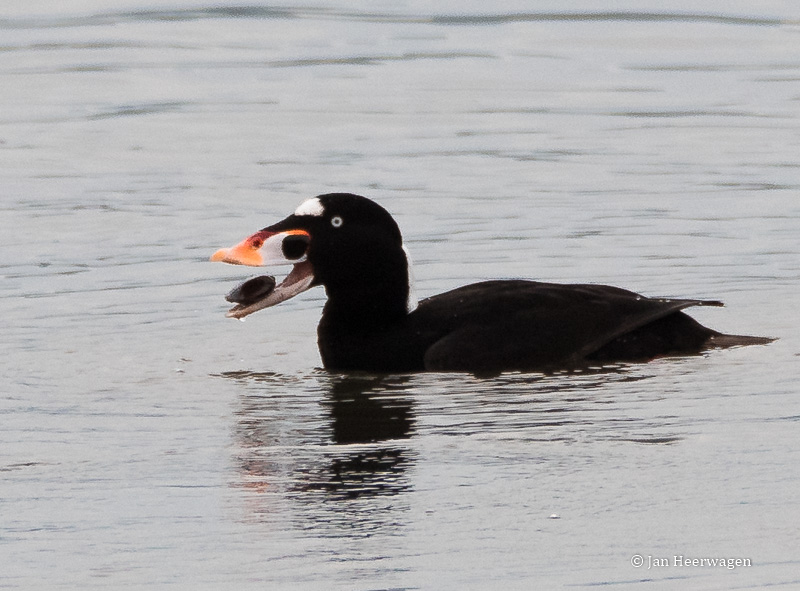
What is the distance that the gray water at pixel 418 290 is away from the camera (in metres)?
6.60

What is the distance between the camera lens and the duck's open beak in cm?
947

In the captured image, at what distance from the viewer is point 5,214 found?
46.2 feet

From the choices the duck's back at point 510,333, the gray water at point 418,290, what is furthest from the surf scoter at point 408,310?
the gray water at point 418,290

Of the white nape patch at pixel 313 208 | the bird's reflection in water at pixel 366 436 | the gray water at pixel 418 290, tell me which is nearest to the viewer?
the gray water at pixel 418 290

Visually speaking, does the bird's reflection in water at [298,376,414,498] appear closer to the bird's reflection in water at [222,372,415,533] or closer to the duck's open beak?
the bird's reflection in water at [222,372,415,533]

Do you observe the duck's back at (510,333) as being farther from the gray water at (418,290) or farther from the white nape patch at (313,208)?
the white nape patch at (313,208)

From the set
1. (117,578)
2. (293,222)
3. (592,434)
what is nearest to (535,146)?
(293,222)

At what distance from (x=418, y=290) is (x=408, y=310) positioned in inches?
74.3

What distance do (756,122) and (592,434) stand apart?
9840mm

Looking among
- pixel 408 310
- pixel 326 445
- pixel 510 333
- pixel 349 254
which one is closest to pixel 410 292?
pixel 408 310

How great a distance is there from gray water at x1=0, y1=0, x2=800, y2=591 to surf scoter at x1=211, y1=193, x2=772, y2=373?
0.58ft

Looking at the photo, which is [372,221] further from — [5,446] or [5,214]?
[5,214]

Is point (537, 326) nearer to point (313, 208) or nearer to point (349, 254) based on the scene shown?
point (349, 254)

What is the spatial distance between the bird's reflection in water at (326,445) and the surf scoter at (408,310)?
22cm
